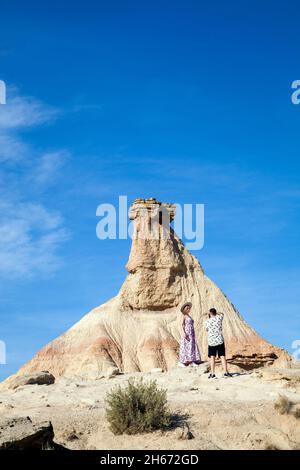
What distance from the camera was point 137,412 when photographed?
13.1 m

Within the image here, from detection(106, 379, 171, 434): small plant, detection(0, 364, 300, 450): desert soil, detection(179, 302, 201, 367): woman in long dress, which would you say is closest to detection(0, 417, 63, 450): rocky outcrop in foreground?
detection(0, 364, 300, 450): desert soil

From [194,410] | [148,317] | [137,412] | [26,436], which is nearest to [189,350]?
[194,410]

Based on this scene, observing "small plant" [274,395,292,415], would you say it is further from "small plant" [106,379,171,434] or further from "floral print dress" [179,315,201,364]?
"floral print dress" [179,315,201,364]

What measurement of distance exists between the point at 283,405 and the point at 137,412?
3.04 meters

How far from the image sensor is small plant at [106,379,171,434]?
12.9 meters

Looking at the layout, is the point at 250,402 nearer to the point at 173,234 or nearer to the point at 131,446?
the point at 131,446

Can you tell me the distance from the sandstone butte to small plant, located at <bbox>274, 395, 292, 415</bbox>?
93.7 ft

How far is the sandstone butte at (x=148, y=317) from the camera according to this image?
147 feet

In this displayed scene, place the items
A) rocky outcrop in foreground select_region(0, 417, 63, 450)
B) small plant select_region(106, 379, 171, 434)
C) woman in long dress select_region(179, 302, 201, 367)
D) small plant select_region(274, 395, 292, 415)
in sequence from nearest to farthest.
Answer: rocky outcrop in foreground select_region(0, 417, 63, 450)
small plant select_region(106, 379, 171, 434)
small plant select_region(274, 395, 292, 415)
woman in long dress select_region(179, 302, 201, 367)

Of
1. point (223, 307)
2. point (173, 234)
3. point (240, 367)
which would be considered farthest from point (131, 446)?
point (173, 234)

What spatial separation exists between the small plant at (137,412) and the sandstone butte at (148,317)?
29803 mm

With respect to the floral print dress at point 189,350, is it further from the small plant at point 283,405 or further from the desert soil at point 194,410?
the small plant at point 283,405
